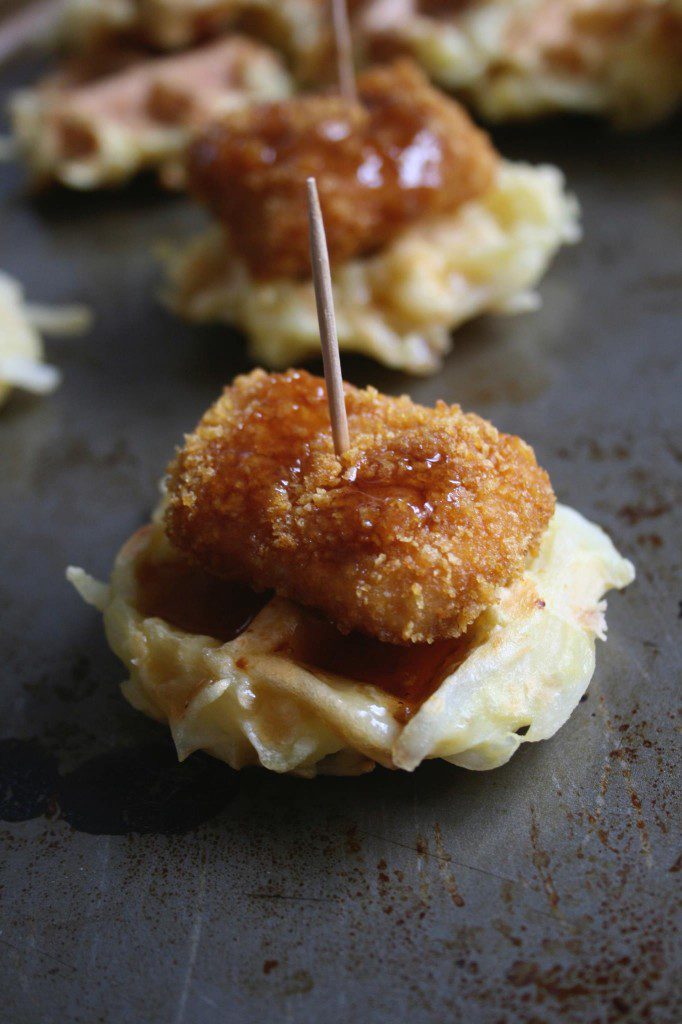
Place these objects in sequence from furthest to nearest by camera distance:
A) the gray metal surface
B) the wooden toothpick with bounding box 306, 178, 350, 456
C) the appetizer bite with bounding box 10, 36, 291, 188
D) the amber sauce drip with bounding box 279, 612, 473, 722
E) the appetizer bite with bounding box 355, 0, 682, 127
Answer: the appetizer bite with bounding box 10, 36, 291, 188 < the appetizer bite with bounding box 355, 0, 682, 127 < the amber sauce drip with bounding box 279, 612, 473, 722 < the wooden toothpick with bounding box 306, 178, 350, 456 < the gray metal surface

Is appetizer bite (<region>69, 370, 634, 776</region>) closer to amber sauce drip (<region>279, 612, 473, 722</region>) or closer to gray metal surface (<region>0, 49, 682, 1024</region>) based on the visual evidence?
amber sauce drip (<region>279, 612, 473, 722</region>)

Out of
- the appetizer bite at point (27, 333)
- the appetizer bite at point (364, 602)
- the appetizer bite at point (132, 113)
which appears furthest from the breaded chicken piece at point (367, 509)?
the appetizer bite at point (132, 113)

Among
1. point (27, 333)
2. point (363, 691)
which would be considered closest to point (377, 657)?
point (363, 691)

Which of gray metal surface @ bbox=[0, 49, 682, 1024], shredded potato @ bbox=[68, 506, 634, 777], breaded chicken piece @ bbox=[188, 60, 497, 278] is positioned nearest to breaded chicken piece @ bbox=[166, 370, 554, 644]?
shredded potato @ bbox=[68, 506, 634, 777]

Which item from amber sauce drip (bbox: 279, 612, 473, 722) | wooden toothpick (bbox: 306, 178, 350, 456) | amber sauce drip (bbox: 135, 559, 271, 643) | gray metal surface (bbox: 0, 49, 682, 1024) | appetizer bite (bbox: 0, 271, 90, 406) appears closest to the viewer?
gray metal surface (bbox: 0, 49, 682, 1024)

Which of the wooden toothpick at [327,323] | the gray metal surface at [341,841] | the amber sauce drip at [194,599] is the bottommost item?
the gray metal surface at [341,841]

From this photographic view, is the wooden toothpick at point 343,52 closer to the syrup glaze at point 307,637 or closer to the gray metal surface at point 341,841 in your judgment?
the gray metal surface at point 341,841

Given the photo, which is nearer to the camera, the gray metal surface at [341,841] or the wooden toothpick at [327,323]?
the gray metal surface at [341,841]

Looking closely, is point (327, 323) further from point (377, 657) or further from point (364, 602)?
point (377, 657)
